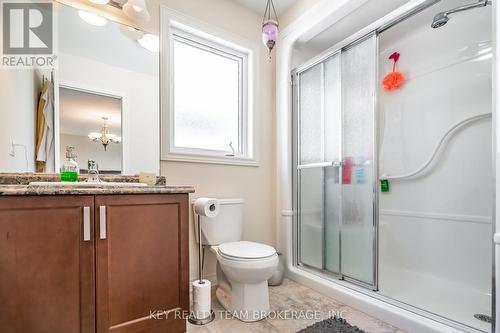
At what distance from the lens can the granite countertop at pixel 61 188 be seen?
1038 millimetres

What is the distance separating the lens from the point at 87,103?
5.60ft

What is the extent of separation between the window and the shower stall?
0.53 meters

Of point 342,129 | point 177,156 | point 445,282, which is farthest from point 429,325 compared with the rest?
point 177,156

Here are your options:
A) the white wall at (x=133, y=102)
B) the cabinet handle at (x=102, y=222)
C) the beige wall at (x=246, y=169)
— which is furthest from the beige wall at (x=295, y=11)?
the cabinet handle at (x=102, y=222)

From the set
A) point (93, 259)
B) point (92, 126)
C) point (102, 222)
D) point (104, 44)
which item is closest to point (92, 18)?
point (104, 44)

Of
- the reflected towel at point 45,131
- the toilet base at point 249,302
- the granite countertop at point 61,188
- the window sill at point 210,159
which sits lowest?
A: the toilet base at point 249,302

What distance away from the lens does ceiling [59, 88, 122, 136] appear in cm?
164

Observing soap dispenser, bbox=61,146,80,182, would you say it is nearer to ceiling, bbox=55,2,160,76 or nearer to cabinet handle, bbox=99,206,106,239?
cabinet handle, bbox=99,206,106,239

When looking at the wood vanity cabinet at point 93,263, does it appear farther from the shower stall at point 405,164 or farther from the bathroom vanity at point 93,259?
the shower stall at point 405,164

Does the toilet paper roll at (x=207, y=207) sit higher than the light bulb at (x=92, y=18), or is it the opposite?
the light bulb at (x=92, y=18)

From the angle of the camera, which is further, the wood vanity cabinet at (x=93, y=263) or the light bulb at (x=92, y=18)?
the light bulb at (x=92, y=18)

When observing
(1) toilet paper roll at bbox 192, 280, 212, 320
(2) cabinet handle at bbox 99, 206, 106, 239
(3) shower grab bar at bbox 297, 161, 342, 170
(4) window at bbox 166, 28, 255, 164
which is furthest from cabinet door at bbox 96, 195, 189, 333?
(3) shower grab bar at bbox 297, 161, 342, 170

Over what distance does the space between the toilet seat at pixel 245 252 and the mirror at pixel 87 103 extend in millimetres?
763

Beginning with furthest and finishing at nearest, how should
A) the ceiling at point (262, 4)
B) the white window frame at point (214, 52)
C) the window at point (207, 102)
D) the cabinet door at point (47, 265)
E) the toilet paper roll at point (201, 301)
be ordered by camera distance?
the ceiling at point (262, 4) < the window at point (207, 102) < the white window frame at point (214, 52) < the toilet paper roll at point (201, 301) < the cabinet door at point (47, 265)
